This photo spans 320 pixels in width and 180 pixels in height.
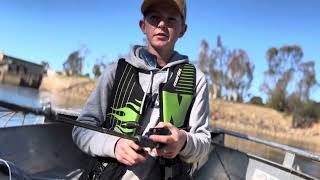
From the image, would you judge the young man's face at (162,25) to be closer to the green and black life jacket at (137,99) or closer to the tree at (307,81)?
the green and black life jacket at (137,99)

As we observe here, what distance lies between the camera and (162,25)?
108 inches

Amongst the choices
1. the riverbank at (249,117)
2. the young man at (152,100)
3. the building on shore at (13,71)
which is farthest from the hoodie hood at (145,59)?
the riverbank at (249,117)

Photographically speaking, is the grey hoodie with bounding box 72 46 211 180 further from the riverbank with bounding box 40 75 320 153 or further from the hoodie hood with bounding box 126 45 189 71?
the riverbank with bounding box 40 75 320 153

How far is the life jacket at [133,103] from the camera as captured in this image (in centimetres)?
263

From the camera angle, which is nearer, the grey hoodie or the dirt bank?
the grey hoodie

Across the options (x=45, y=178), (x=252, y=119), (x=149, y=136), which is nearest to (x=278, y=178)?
(x=45, y=178)

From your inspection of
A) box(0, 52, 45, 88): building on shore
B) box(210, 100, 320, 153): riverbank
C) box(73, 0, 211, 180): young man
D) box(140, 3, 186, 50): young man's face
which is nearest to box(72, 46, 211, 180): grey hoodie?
box(73, 0, 211, 180): young man

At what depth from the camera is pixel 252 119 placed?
237ft

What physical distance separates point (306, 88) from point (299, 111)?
3291mm

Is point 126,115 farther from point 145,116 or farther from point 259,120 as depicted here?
point 259,120

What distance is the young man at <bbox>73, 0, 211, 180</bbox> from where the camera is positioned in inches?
102

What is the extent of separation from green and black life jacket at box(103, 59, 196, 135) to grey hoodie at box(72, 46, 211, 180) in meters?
0.03

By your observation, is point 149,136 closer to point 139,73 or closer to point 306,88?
point 139,73

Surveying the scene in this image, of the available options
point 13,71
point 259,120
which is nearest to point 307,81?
point 259,120
